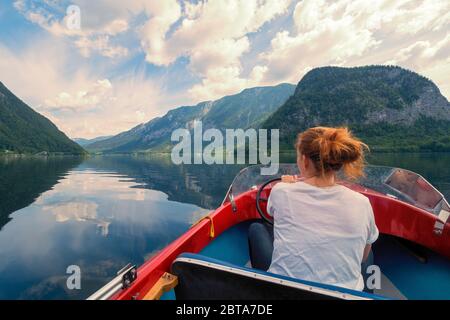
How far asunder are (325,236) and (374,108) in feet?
569

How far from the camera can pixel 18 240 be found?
7469 millimetres

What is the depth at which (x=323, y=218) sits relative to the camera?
1760 mm

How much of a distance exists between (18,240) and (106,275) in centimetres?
414

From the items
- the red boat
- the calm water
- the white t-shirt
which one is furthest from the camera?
the calm water

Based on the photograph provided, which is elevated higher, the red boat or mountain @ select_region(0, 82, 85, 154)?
mountain @ select_region(0, 82, 85, 154)

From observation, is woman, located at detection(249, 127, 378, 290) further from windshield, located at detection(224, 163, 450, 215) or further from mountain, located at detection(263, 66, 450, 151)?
mountain, located at detection(263, 66, 450, 151)

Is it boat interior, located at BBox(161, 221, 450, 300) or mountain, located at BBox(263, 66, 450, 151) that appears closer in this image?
boat interior, located at BBox(161, 221, 450, 300)

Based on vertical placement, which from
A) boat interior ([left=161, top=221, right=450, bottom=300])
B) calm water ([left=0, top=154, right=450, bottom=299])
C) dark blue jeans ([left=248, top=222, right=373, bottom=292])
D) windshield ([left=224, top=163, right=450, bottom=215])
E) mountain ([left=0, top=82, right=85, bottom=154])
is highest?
mountain ([left=0, top=82, right=85, bottom=154])

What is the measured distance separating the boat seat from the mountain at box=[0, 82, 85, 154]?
15898cm

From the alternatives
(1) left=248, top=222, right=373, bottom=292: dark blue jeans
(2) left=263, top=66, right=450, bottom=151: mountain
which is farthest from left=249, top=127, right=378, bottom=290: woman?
(2) left=263, top=66, right=450, bottom=151: mountain

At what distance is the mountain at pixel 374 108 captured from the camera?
12950 centimetres

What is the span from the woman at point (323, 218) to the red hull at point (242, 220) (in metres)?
1.04

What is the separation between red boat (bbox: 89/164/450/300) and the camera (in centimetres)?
143

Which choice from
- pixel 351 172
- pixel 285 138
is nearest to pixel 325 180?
pixel 351 172
